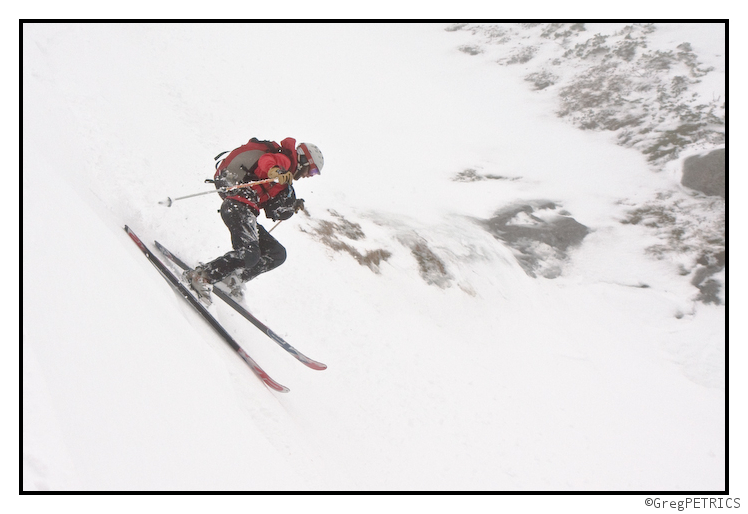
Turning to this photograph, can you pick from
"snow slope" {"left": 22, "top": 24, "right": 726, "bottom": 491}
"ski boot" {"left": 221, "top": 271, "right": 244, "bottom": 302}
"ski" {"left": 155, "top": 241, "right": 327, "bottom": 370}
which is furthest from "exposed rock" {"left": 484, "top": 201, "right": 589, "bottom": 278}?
"ski boot" {"left": 221, "top": 271, "right": 244, "bottom": 302}

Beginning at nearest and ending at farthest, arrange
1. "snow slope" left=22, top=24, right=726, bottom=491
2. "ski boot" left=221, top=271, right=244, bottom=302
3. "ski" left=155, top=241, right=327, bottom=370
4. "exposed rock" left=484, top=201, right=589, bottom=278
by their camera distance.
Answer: "snow slope" left=22, top=24, right=726, bottom=491 < "ski" left=155, top=241, right=327, bottom=370 < "ski boot" left=221, top=271, right=244, bottom=302 < "exposed rock" left=484, top=201, right=589, bottom=278

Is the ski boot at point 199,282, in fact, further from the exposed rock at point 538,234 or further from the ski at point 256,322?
the exposed rock at point 538,234

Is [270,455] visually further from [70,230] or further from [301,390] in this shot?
[70,230]

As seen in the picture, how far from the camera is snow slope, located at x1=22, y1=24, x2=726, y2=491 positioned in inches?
116

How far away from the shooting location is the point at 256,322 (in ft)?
19.0

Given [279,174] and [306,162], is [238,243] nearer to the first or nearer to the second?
[279,174]

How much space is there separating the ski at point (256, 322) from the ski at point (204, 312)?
1.01ft

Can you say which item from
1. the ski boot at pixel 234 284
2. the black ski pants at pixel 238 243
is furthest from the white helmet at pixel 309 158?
the ski boot at pixel 234 284

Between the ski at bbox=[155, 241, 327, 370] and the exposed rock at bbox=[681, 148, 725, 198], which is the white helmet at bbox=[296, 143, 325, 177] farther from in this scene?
the exposed rock at bbox=[681, 148, 725, 198]

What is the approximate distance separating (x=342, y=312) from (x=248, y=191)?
11.8ft

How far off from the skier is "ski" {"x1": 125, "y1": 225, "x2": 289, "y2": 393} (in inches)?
7.3

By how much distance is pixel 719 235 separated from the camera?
1412cm

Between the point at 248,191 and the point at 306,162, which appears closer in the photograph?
the point at 248,191

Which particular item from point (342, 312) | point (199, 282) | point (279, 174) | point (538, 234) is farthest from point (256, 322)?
point (538, 234)
